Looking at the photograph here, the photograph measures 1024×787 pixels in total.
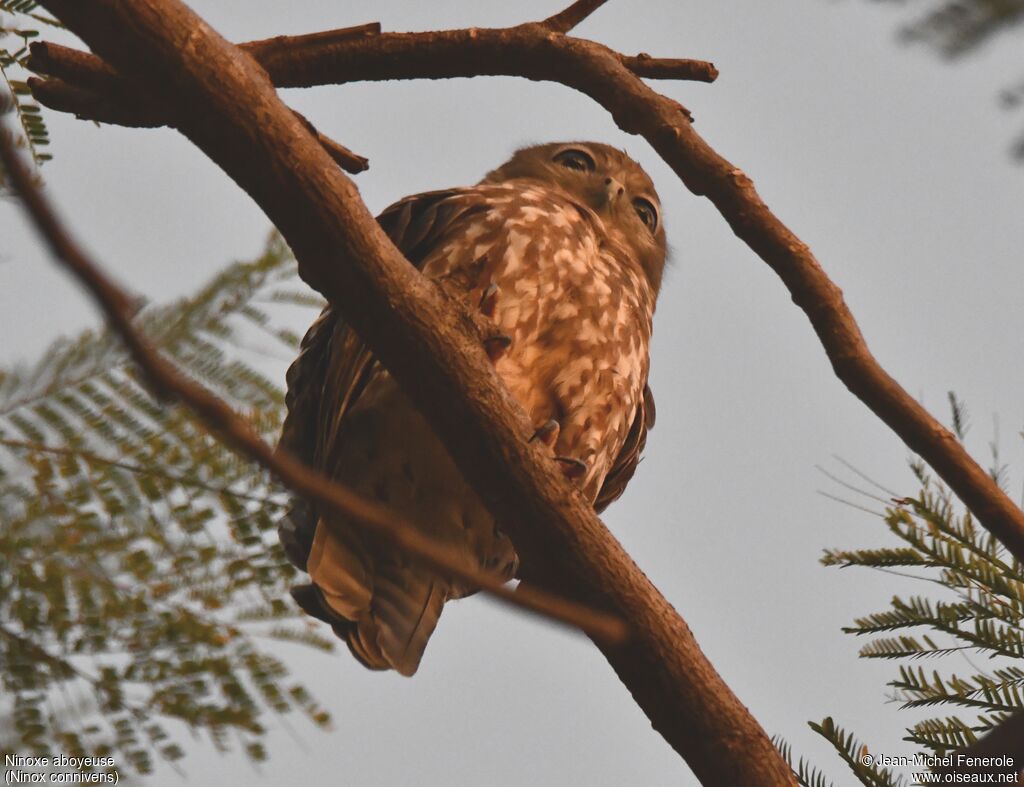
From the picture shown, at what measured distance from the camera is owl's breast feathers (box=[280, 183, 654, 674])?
4398mm

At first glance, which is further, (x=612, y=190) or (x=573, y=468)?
(x=612, y=190)

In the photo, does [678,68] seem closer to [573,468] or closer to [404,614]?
[573,468]

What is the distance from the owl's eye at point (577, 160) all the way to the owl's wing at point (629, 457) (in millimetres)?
1299

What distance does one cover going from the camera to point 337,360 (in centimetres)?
462

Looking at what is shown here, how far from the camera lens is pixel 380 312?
3.18 metres

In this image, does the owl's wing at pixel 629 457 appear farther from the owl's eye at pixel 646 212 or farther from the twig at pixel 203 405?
the twig at pixel 203 405

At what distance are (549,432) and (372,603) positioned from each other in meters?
0.77

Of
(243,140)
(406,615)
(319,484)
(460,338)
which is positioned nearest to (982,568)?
(460,338)

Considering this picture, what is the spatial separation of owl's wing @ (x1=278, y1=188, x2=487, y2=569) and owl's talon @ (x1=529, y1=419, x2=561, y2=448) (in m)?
0.57

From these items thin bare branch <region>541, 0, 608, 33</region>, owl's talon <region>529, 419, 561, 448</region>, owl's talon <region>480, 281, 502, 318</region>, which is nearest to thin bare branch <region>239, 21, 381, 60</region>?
thin bare branch <region>541, 0, 608, 33</region>

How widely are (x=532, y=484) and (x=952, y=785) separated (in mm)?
1096

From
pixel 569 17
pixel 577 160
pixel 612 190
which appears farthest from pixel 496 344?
pixel 577 160

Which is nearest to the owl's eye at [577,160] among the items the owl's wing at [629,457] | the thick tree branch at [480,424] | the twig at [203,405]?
the owl's wing at [629,457]

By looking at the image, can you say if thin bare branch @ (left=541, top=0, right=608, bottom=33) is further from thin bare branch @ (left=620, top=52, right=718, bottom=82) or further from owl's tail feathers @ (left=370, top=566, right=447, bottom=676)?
owl's tail feathers @ (left=370, top=566, right=447, bottom=676)
